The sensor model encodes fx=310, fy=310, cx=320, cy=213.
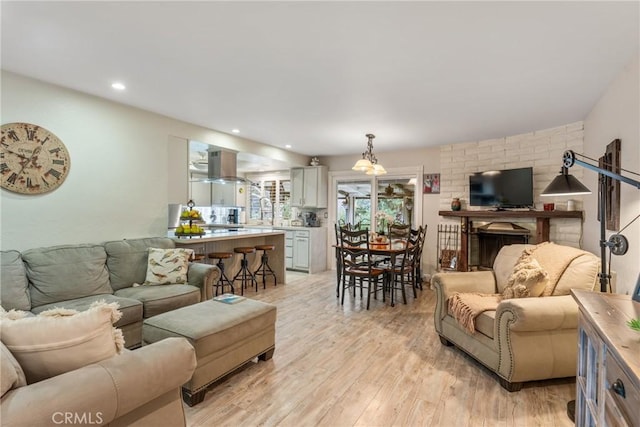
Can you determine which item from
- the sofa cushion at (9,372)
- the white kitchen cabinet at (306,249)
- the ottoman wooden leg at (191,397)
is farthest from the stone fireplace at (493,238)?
the sofa cushion at (9,372)

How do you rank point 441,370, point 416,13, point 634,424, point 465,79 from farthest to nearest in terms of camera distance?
point 465,79
point 441,370
point 416,13
point 634,424

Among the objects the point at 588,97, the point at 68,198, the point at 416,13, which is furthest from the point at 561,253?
the point at 68,198

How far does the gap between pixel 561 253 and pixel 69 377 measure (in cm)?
329

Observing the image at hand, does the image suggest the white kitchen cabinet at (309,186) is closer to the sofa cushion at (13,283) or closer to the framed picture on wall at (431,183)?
the framed picture on wall at (431,183)

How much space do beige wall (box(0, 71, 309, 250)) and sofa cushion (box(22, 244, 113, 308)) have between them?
0.33 m

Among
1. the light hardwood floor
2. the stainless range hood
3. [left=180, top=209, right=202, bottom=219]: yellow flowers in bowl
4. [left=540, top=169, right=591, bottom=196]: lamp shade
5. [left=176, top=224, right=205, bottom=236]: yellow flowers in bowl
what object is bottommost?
the light hardwood floor

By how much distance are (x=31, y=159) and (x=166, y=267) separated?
1565 mm

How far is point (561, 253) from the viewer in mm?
2611

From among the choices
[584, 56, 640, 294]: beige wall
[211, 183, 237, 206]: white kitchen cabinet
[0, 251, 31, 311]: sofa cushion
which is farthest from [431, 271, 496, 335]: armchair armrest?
[211, 183, 237, 206]: white kitchen cabinet

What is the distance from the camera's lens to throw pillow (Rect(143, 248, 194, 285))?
10.7ft

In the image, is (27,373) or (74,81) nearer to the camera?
(27,373)

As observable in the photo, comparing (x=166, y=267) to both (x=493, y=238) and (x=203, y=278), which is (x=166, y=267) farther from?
(x=493, y=238)

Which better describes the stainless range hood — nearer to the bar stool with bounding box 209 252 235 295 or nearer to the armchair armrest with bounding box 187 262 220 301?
the bar stool with bounding box 209 252 235 295

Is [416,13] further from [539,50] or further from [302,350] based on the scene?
[302,350]
